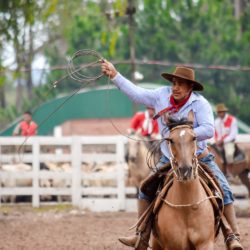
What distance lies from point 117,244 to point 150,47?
2821cm

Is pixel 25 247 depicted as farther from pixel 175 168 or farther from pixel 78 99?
pixel 78 99

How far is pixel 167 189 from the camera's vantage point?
8.23 meters

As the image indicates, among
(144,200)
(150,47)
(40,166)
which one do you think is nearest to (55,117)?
(150,47)

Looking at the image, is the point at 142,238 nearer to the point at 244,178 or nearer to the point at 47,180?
the point at 244,178

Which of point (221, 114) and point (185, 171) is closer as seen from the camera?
point (185, 171)

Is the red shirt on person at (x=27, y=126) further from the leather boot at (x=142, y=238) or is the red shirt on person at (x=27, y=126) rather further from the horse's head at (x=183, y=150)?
the horse's head at (x=183, y=150)

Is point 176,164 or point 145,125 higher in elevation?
point 176,164

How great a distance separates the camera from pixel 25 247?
11680 mm

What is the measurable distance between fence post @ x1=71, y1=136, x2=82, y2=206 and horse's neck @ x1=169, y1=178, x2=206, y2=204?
9460 millimetres

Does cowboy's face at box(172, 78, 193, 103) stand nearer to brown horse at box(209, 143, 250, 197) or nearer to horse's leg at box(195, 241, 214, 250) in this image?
horse's leg at box(195, 241, 214, 250)

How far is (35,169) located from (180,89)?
9.70m

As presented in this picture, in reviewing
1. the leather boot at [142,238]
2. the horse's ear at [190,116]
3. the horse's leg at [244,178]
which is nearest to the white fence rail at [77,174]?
the horse's leg at [244,178]

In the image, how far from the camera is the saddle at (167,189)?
826cm

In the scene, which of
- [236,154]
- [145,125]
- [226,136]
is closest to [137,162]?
[145,125]
